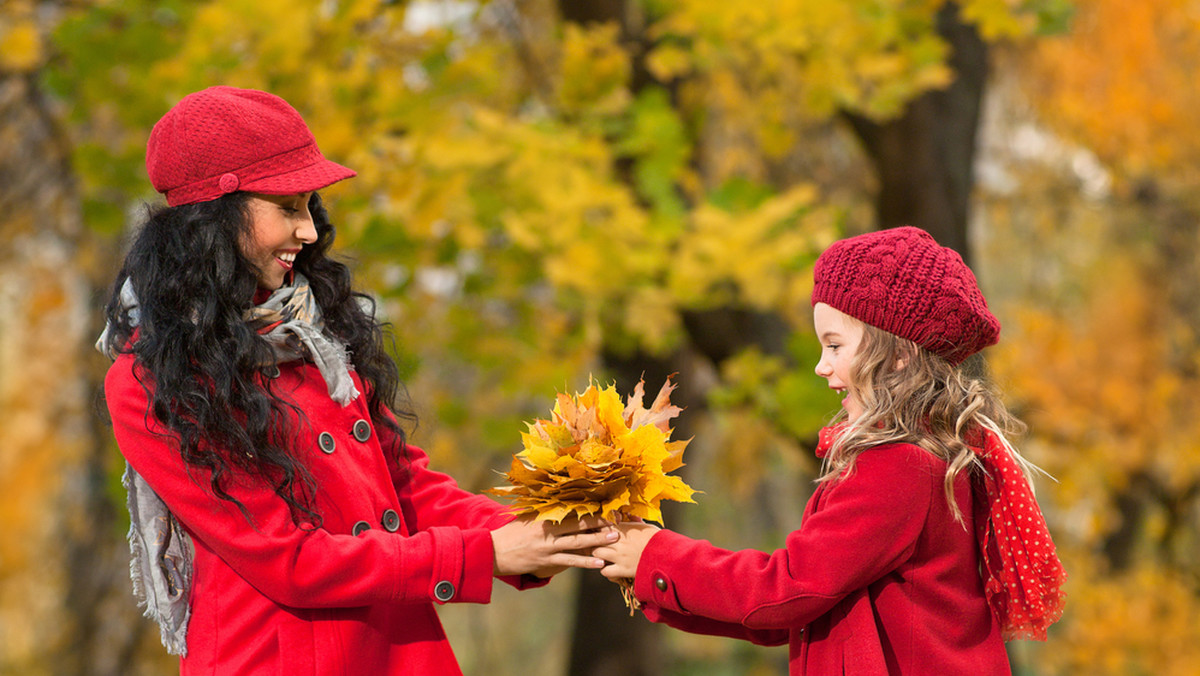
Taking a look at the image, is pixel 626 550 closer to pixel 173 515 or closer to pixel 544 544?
pixel 544 544

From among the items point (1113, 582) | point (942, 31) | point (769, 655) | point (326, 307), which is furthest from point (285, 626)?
point (769, 655)

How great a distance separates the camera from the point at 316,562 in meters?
1.75

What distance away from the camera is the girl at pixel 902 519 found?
5.71 ft

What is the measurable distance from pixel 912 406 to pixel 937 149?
11.1ft

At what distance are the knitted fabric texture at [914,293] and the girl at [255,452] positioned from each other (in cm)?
61

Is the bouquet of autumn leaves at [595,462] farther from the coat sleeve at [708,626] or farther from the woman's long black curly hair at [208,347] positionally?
the woman's long black curly hair at [208,347]

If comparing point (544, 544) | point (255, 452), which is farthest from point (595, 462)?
point (255, 452)

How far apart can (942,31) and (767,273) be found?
1598 millimetres

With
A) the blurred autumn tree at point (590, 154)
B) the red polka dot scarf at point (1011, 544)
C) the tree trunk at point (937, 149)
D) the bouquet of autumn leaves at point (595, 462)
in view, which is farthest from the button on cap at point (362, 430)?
the tree trunk at point (937, 149)

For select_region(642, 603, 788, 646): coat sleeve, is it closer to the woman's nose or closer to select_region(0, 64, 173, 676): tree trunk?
the woman's nose

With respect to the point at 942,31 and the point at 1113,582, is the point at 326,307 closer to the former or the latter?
the point at 942,31

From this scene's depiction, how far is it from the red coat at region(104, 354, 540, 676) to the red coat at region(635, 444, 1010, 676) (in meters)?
0.45

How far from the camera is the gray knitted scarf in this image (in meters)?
1.80

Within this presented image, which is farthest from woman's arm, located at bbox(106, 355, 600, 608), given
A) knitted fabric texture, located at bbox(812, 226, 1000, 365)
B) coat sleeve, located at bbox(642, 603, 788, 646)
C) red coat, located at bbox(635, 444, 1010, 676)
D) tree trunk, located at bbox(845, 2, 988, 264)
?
tree trunk, located at bbox(845, 2, 988, 264)
